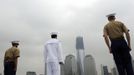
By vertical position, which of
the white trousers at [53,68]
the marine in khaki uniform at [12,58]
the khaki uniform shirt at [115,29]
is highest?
the khaki uniform shirt at [115,29]

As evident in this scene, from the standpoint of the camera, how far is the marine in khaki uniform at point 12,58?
14367 millimetres

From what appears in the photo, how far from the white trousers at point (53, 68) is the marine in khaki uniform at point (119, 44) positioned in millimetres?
3382

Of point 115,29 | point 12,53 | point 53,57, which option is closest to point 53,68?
point 53,57

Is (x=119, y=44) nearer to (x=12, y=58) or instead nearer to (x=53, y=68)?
(x=53, y=68)

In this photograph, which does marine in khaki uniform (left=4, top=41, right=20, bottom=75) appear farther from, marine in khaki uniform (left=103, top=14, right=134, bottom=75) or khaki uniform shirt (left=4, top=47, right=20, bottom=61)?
marine in khaki uniform (left=103, top=14, right=134, bottom=75)

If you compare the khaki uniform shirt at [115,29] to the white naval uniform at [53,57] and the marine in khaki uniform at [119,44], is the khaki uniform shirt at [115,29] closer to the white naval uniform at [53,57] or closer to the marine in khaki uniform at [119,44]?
the marine in khaki uniform at [119,44]

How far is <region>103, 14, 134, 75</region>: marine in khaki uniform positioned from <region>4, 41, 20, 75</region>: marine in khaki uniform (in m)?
6.24

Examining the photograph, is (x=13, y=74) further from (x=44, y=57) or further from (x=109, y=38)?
(x=109, y=38)

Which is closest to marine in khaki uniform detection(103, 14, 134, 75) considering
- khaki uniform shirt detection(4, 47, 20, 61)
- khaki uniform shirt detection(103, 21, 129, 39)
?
khaki uniform shirt detection(103, 21, 129, 39)

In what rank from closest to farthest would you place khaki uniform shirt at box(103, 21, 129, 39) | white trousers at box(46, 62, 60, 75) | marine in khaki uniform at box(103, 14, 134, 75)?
marine in khaki uniform at box(103, 14, 134, 75) → khaki uniform shirt at box(103, 21, 129, 39) → white trousers at box(46, 62, 60, 75)

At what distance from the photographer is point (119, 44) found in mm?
9375

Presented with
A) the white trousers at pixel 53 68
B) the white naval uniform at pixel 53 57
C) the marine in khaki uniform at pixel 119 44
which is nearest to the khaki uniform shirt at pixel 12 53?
the white naval uniform at pixel 53 57

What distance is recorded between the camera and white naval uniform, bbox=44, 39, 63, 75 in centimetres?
1230

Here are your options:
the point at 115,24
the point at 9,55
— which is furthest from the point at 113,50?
the point at 9,55
